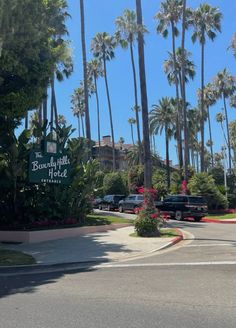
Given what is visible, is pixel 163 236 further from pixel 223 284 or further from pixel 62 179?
pixel 223 284

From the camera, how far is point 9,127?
2039cm

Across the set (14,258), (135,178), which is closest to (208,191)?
(135,178)

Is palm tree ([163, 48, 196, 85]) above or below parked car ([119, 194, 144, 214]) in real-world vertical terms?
above

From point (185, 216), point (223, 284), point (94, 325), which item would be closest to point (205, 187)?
point (185, 216)

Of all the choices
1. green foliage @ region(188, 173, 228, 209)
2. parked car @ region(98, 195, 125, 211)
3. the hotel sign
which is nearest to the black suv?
green foliage @ region(188, 173, 228, 209)

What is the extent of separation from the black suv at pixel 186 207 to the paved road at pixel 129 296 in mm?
19693

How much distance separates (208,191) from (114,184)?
1465 cm

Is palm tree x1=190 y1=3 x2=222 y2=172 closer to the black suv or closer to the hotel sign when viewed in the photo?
the black suv

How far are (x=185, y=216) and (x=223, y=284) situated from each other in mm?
23910

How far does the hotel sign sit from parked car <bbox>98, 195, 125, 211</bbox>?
2358 centimetres

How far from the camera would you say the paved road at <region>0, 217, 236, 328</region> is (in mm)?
6934

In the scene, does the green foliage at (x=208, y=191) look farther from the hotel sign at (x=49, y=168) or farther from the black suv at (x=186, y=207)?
the hotel sign at (x=49, y=168)

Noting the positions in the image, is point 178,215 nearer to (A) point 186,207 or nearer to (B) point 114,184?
(A) point 186,207

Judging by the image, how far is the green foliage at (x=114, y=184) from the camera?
52.8 metres
